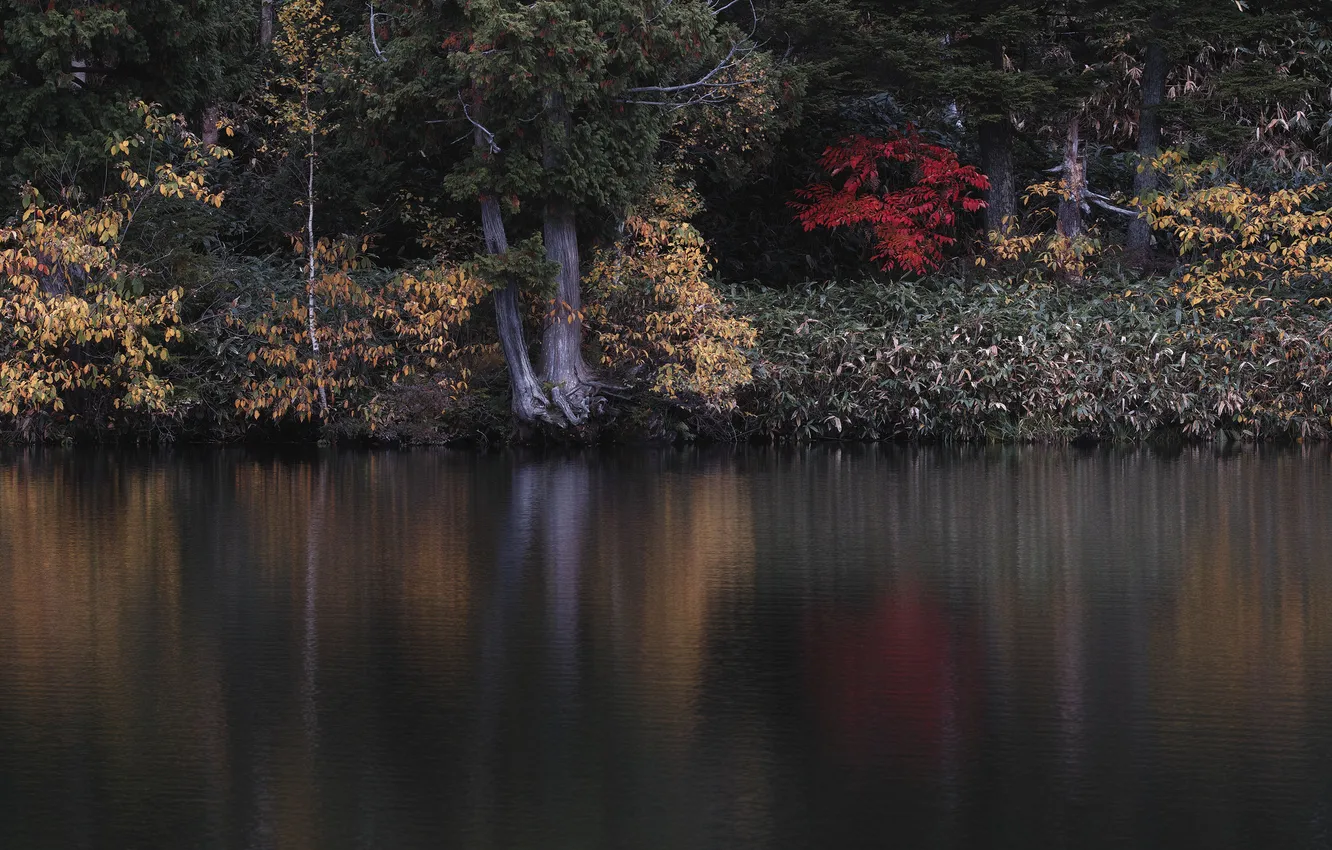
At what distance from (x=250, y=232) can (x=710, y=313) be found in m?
8.45

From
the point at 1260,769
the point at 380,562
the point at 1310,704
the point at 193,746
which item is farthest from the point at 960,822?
the point at 380,562

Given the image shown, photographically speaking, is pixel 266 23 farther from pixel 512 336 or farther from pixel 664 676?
pixel 664 676

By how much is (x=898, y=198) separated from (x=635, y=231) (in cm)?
458

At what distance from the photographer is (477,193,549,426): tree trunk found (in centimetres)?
2244

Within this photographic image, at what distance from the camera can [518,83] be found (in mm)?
20172

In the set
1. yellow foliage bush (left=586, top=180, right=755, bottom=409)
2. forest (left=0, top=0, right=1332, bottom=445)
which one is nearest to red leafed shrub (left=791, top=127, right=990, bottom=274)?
forest (left=0, top=0, right=1332, bottom=445)

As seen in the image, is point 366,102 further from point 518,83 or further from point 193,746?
point 193,746

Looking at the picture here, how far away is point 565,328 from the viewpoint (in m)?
23.0

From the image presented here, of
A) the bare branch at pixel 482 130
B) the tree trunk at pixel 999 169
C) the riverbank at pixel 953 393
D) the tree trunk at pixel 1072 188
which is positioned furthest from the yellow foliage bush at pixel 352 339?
the tree trunk at pixel 1072 188

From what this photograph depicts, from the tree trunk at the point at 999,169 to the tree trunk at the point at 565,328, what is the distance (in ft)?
27.1

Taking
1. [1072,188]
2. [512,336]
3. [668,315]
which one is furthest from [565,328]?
[1072,188]

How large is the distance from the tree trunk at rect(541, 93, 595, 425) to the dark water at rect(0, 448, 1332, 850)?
7.81 m

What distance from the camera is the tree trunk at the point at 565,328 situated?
22.8 meters

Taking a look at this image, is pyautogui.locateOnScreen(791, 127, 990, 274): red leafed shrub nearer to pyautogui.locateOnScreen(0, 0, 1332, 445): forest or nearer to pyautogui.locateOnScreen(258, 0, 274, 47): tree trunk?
pyautogui.locateOnScreen(0, 0, 1332, 445): forest
